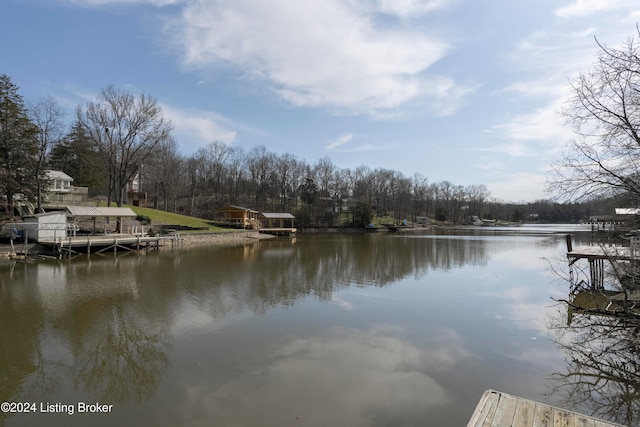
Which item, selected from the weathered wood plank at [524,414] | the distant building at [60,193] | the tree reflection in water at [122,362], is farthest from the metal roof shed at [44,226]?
the weathered wood plank at [524,414]

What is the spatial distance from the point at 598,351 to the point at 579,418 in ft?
18.7

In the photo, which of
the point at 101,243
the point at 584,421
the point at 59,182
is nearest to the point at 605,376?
the point at 584,421

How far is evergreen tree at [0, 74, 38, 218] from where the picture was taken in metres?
24.5

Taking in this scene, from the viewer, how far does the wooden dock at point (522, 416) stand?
3.89m

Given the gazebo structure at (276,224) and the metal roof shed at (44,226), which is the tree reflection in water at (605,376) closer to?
the metal roof shed at (44,226)

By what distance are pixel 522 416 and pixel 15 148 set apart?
1283 inches

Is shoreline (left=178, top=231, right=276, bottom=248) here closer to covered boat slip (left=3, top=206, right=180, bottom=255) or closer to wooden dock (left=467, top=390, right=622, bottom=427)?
covered boat slip (left=3, top=206, right=180, bottom=255)

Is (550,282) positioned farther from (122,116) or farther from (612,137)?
(122,116)

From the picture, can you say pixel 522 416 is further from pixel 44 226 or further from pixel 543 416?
pixel 44 226

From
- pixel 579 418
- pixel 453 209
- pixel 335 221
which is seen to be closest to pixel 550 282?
pixel 579 418

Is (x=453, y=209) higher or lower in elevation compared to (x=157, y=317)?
higher

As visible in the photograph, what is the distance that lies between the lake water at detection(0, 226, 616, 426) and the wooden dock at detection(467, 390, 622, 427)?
4.93ft

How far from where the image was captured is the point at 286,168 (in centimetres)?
6925

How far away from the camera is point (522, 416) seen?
13.3 feet
